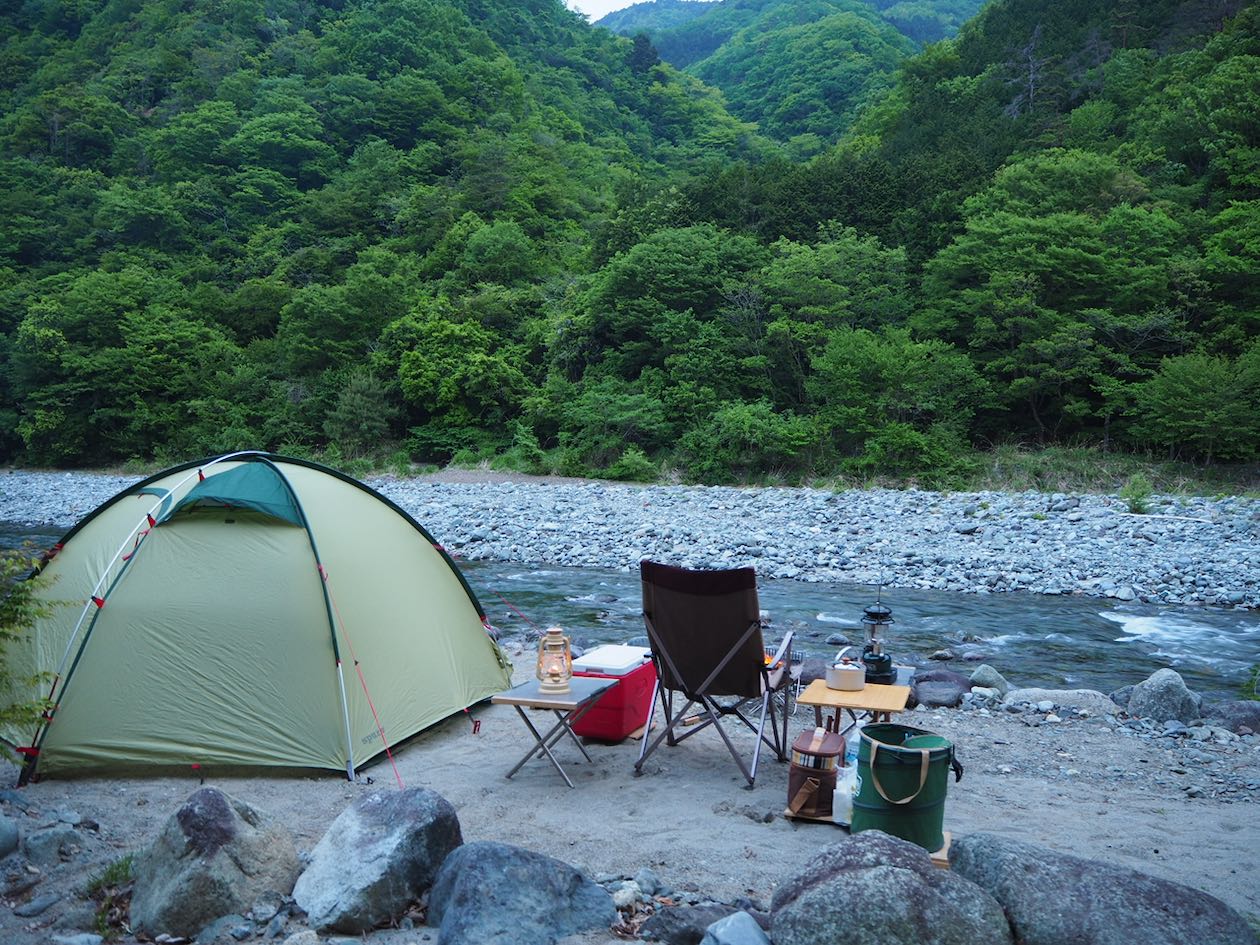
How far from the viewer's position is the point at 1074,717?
5906 millimetres

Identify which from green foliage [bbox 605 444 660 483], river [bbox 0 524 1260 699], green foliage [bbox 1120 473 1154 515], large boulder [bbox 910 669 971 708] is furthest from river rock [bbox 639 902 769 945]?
green foliage [bbox 605 444 660 483]

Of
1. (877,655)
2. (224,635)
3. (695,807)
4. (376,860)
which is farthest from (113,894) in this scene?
(877,655)

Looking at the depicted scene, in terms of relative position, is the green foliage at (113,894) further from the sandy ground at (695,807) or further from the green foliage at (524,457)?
the green foliage at (524,457)

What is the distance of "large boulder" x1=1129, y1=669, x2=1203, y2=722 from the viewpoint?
5891mm

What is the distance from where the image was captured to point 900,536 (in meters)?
13.7

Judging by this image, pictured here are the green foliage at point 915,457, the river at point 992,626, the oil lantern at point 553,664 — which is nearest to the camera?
the oil lantern at point 553,664

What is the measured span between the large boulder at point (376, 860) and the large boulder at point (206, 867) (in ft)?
0.47

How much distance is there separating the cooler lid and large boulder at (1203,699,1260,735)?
147 inches

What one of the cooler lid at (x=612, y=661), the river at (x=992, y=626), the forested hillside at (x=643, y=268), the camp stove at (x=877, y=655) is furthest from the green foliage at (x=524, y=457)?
the camp stove at (x=877, y=655)

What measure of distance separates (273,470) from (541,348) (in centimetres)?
2399

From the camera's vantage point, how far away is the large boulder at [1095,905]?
8.48 feet

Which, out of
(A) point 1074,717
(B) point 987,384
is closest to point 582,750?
(A) point 1074,717

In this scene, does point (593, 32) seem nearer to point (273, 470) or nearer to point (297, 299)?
point (297, 299)

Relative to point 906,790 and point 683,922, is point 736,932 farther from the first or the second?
point 906,790
